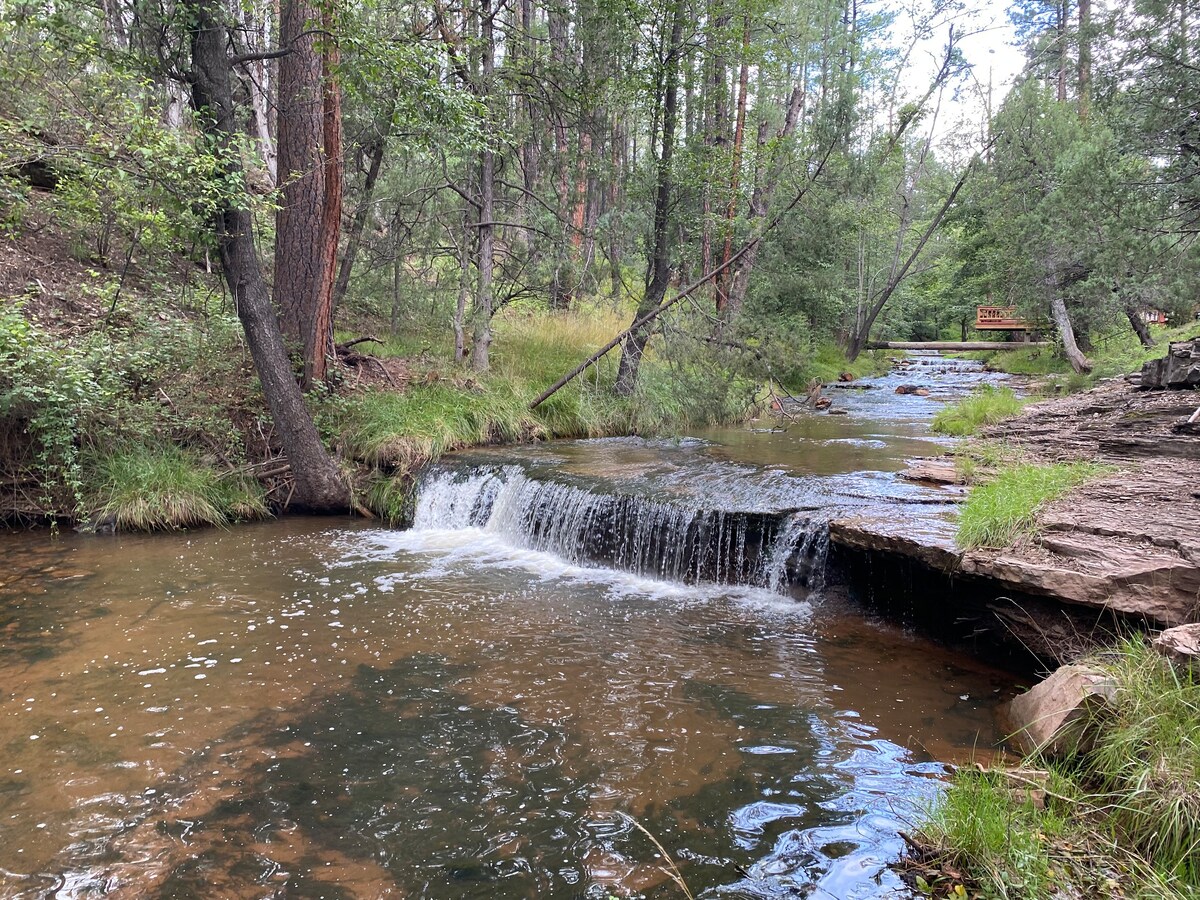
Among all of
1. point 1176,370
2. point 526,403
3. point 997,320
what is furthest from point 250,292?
point 997,320

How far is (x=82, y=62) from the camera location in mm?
6020

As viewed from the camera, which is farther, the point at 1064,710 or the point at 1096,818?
the point at 1064,710

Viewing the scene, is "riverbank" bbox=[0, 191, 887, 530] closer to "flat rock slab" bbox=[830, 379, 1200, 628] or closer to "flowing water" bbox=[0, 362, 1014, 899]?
"flowing water" bbox=[0, 362, 1014, 899]

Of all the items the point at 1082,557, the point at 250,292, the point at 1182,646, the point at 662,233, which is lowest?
the point at 1182,646

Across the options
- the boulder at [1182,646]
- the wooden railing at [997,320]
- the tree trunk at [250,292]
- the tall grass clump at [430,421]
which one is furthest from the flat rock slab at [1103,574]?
the wooden railing at [997,320]

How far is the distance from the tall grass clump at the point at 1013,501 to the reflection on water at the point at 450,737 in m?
0.86

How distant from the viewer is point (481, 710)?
3826mm

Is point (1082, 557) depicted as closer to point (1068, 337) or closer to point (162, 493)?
point (162, 493)

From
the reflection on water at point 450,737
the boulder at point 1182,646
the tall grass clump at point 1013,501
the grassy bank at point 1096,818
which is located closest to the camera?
the grassy bank at point 1096,818

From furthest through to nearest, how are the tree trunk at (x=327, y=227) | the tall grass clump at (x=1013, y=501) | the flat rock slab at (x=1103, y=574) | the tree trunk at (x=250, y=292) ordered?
the tree trunk at (x=327, y=227) < the tree trunk at (x=250, y=292) < the tall grass clump at (x=1013, y=501) < the flat rock slab at (x=1103, y=574)

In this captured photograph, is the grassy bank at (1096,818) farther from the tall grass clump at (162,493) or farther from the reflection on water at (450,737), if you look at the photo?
the tall grass clump at (162,493)

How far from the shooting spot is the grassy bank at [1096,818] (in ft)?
7.11

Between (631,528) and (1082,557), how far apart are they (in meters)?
3.65

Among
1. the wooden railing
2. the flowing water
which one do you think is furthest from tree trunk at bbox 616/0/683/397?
the wooden railing
